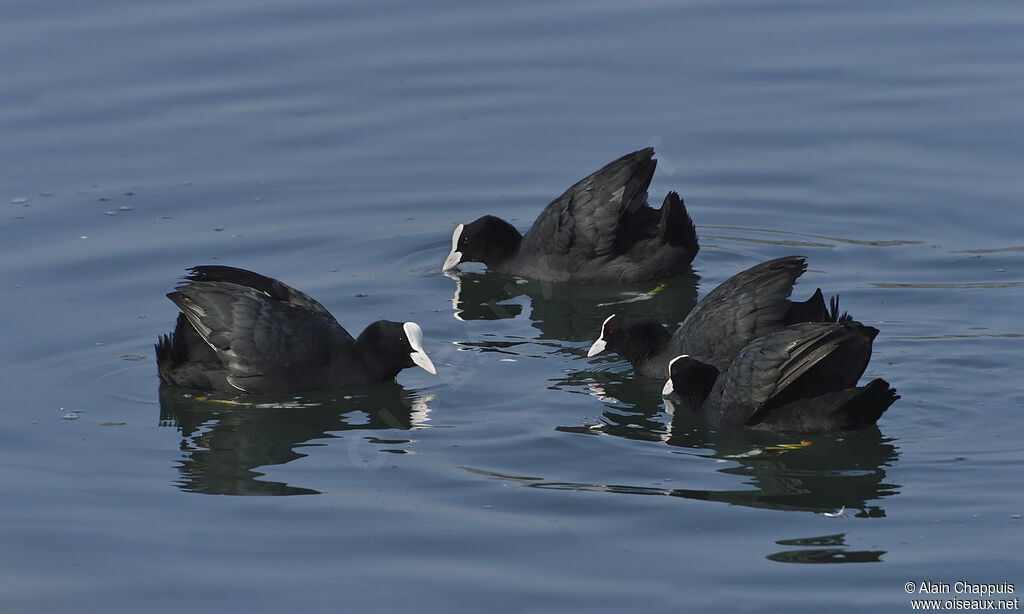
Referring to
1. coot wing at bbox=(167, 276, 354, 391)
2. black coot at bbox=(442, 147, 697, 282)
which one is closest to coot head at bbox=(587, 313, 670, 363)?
black coot at bbox=(442, 147, 697, 282)

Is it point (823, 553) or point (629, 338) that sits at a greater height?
point (629, 338)

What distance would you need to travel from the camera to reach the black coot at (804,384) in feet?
30.0

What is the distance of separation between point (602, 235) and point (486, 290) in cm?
108

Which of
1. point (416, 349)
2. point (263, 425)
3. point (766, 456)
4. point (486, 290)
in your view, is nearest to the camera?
point (766, 456)

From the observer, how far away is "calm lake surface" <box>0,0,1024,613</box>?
25.8ft

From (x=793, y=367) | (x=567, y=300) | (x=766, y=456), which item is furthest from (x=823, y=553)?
(x=567, y=300)

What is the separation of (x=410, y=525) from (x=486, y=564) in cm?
65

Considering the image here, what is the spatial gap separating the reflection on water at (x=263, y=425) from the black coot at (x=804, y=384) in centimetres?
201

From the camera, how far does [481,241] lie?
516 inches

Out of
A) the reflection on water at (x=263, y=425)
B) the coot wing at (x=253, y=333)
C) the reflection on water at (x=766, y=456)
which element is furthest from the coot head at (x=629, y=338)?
the coot wing at (x=253, y=333)

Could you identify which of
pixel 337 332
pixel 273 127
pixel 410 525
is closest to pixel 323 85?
pixel 273 127

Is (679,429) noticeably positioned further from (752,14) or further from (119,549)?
(752,14)

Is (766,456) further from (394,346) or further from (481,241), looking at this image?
(481,241)

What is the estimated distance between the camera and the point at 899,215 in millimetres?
13164
